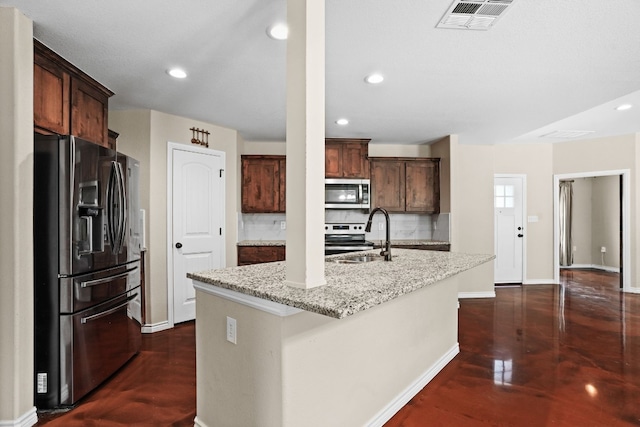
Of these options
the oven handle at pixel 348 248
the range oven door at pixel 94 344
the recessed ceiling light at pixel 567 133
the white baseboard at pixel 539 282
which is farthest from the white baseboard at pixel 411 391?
the recessed ceiling light at pixel 567 133

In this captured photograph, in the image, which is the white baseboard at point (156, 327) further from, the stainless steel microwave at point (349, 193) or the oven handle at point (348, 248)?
the stainless steel microwave at point (349, 193)

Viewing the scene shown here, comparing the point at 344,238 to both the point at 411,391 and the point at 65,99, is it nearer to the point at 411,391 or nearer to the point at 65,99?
the point at 411,391

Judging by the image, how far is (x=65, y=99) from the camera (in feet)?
8.48

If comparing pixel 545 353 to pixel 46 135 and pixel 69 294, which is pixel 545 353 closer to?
pixel 69 294

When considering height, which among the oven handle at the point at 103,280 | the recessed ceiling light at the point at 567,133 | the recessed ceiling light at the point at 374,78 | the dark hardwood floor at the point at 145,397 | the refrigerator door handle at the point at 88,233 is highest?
the recessed ceiling light at the point at 567,133

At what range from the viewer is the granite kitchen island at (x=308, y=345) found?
57.8 inches

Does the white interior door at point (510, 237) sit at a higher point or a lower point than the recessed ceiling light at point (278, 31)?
lower

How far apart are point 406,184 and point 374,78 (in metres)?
2.48

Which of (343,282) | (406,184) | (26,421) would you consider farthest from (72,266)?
(406,184)

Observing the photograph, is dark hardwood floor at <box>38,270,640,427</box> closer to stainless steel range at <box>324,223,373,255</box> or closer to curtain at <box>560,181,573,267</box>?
stainless steel range at <box>324,223,373,255</box>

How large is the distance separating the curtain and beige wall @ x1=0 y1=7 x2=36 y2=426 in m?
9.02

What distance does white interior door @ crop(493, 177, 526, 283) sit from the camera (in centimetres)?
590

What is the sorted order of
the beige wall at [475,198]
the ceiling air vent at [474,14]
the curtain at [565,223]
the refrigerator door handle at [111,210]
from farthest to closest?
the curtain at [565,223]
the beige wall at [475,198]
the refrigerator door handle at [111,210]
the ceiling air vent at [474,14]

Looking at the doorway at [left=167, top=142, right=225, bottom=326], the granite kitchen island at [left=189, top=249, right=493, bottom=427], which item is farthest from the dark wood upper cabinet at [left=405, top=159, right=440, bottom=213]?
the granite kitchen island at [left=189, top=249, right=493, bottom=427]
